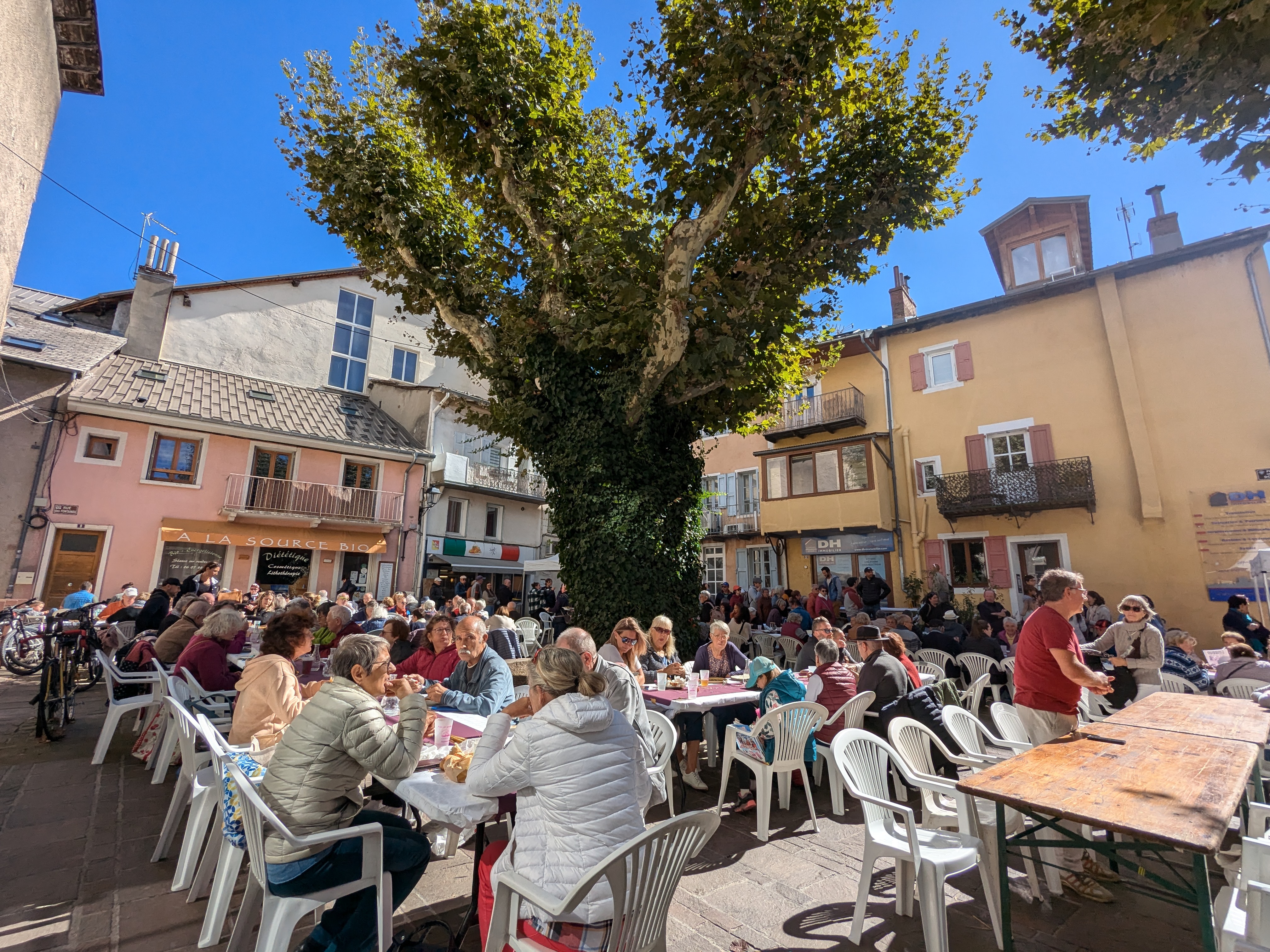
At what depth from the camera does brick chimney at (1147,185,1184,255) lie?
15.1 meters

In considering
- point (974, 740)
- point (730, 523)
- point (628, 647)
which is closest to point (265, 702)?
point (628, 647)

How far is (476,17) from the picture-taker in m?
7.92

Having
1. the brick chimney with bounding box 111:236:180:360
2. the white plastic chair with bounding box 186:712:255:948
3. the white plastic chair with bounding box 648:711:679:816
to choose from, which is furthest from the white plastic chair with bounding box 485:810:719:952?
the brick chimney with bounding box 111:236:180:360

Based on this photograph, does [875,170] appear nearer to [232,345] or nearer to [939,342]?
[939,342]

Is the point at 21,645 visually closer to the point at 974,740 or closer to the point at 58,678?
the point at 58,678

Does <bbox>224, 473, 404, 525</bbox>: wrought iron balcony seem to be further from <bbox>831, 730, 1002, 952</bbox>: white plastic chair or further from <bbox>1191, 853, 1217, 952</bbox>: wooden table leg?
<bbox>1191, 853, 1217, 952</bbox>: wooden table leg

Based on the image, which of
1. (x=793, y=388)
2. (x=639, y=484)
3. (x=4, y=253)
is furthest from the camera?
(x=793, y=388)

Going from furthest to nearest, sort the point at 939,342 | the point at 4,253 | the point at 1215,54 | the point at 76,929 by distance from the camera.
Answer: the point at 939,342 → the point at 4,253 → the point at 1215,54 → the point at 76,929

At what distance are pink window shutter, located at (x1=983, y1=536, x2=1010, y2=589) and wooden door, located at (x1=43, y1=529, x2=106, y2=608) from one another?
22496 millimetres

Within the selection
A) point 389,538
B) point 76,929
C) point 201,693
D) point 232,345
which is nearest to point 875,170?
point 201,693

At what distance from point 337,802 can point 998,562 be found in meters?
16.9

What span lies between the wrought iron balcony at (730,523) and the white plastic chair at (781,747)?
1596 cm

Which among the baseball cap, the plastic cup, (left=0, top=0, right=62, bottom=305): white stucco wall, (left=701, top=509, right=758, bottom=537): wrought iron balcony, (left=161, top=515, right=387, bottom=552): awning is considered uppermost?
(left=0, top=0, right=62, bottom=305): white stucco wall

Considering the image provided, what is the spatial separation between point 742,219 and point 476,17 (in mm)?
4418
